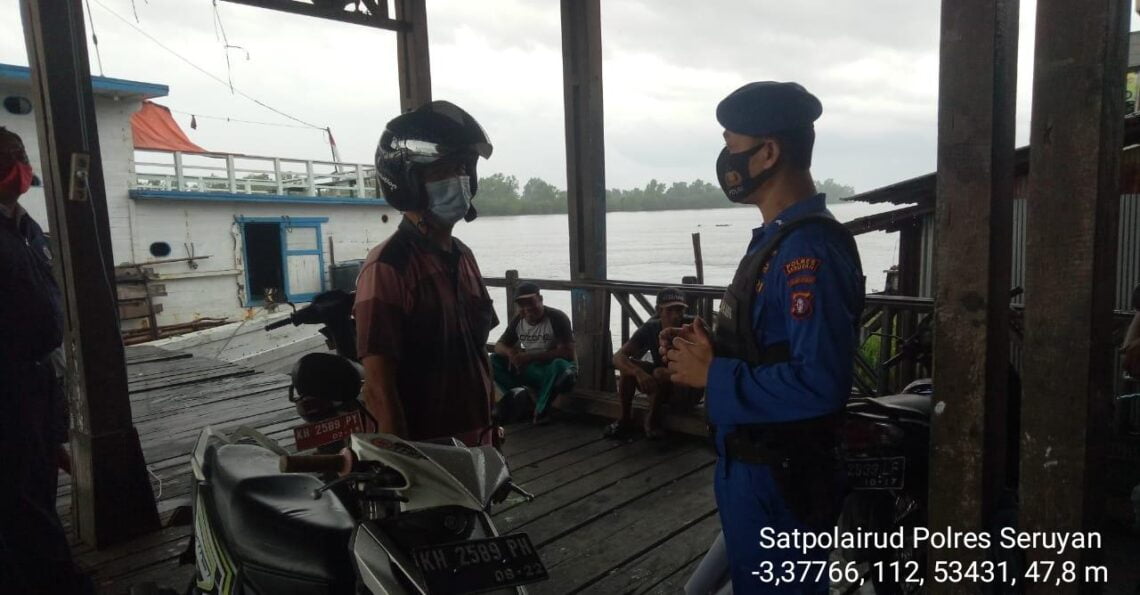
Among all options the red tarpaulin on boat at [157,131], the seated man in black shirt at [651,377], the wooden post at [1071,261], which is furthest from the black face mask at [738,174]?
the red tarpaulin on boat at [157,131]

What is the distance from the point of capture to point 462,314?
2.12 metres

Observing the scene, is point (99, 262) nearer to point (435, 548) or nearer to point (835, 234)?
point (435, 548)

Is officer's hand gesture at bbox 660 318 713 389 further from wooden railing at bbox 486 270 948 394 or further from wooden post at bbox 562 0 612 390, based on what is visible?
wooden post at bbox 562 0 612 390

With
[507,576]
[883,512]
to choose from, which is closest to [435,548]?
[507,576]

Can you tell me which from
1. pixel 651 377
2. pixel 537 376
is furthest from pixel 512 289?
pixel 651 377

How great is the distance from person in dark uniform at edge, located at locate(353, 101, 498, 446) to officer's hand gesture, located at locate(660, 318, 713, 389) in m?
0.70

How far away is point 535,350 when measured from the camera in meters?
5.62

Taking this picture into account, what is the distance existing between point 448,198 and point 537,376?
3.59 m

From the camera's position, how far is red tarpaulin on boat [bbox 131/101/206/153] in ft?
52.9

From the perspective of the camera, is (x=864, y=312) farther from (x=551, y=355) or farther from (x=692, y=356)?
(x=692, y=356)

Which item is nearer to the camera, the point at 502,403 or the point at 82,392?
the point at 502,403

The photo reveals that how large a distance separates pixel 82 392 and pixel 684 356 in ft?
9.92

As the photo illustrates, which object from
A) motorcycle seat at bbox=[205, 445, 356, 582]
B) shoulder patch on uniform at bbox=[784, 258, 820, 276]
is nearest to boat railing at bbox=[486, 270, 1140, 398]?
shoulder patch on uniform at bbox=[784, 258, 820, 276]

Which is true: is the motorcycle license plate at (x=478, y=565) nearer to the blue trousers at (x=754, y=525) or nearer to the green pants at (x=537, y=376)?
the blue trousers at (x=754, y=525)
